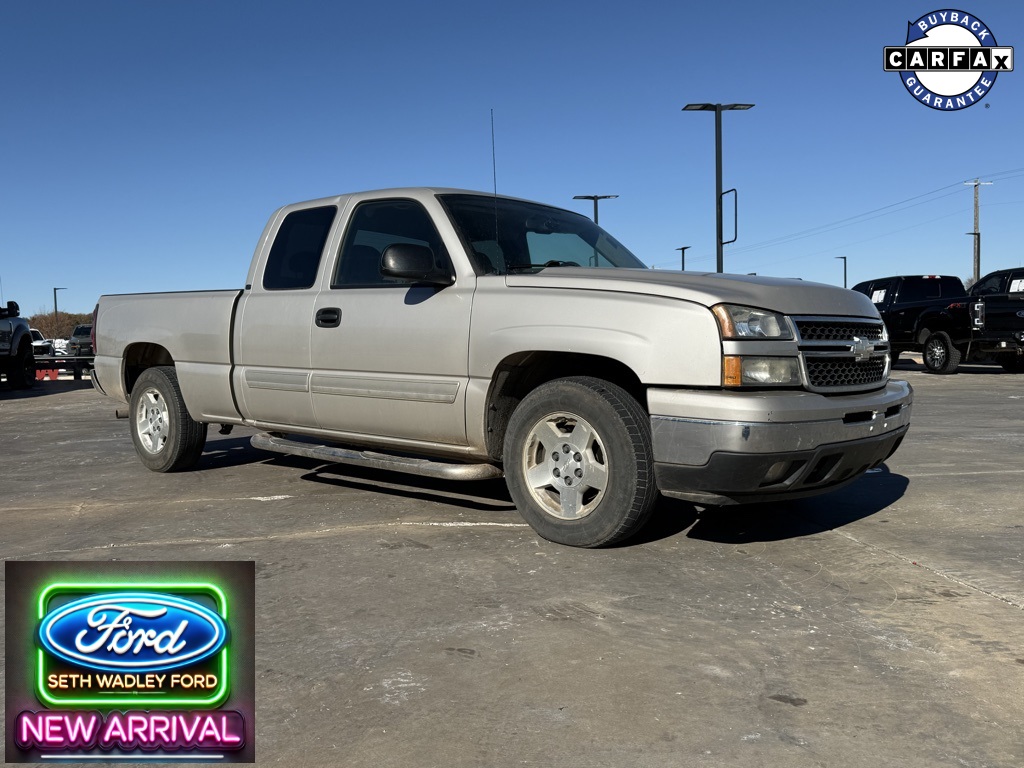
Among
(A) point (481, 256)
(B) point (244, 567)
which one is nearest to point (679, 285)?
(A) point (481, 256)

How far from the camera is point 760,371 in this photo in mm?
4039

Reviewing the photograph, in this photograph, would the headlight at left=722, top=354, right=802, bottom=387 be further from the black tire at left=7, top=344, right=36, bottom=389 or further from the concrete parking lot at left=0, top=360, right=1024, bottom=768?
the black tire at left=7, top=344, right=36, bottom=389

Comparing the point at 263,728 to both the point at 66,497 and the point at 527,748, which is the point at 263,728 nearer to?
the point at 527,748

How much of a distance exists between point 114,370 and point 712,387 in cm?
518

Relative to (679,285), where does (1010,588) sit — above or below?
below

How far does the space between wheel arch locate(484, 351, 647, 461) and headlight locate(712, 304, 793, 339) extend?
0.60 meters

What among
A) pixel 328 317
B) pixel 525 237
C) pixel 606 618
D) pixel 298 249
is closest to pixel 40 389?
pixel 298 249

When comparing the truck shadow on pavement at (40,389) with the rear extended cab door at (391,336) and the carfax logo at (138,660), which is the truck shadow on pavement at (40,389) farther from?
the carfax logo at (138,660)

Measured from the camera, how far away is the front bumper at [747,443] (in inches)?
156

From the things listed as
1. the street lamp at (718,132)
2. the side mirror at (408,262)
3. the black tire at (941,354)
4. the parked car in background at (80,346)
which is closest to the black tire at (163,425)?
the side mirror at (408,262)

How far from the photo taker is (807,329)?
14.1ft

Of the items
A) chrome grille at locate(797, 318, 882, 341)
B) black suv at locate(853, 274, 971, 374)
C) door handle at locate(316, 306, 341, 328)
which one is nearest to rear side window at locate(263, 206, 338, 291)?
door handle at locate(316, 306, 341, 328)

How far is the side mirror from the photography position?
4.80 m

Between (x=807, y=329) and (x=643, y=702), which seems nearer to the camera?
(x=643, y=702)
